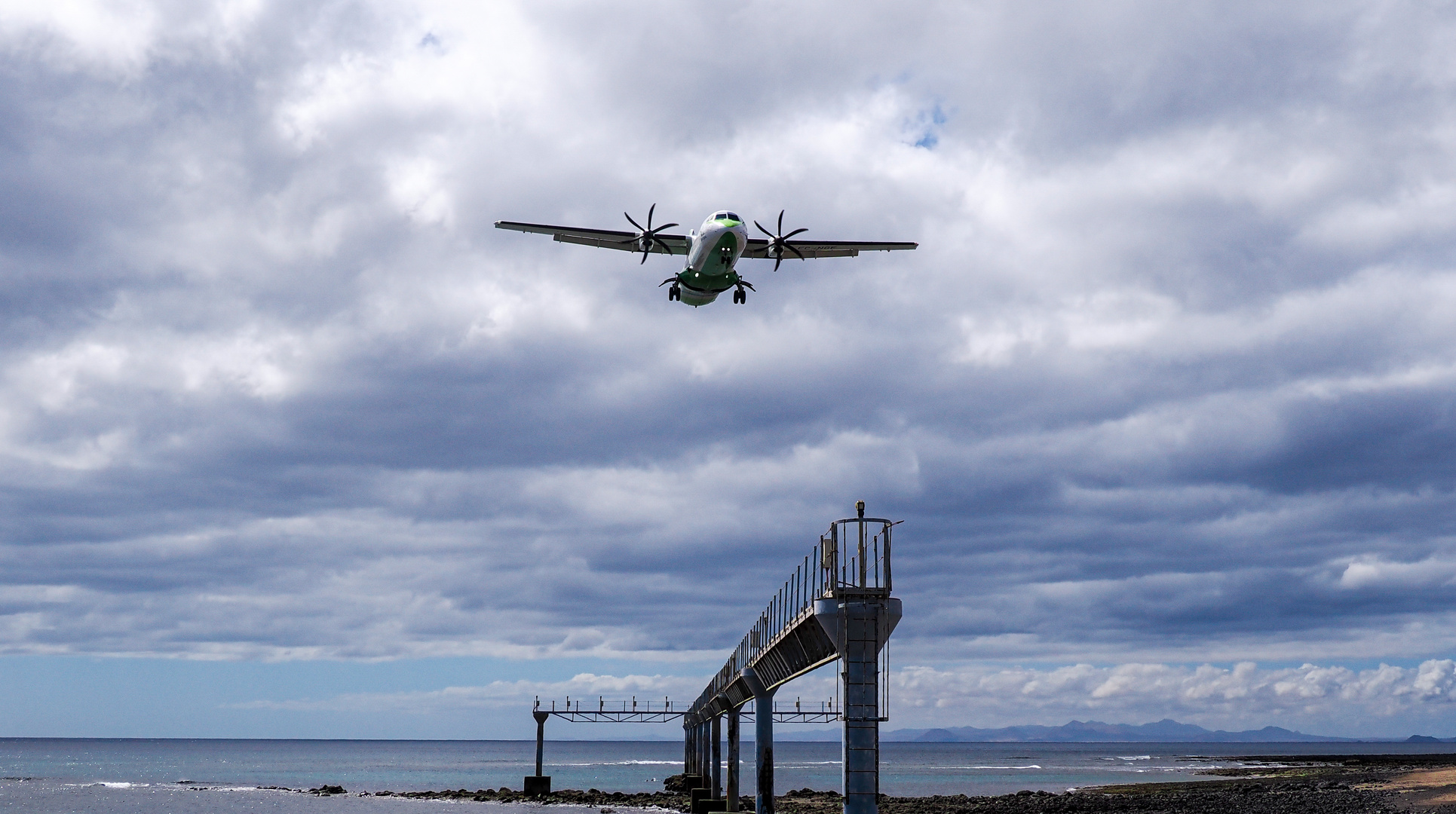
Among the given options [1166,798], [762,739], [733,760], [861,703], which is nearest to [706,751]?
[733,760]

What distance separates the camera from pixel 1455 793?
63062mm

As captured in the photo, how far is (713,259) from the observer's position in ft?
169

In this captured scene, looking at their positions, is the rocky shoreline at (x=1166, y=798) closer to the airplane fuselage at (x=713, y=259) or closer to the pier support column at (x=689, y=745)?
the pier support column at (x=689, y=745)

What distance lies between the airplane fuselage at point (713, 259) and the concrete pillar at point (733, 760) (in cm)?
2094

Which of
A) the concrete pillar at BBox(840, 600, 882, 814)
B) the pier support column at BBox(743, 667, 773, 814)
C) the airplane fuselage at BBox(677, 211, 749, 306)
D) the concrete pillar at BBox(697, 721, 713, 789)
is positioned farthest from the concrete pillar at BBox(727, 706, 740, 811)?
the concrete pillar at BBox(840, 600, 882, 814)

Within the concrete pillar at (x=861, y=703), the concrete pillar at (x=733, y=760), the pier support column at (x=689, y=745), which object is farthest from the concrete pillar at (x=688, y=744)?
the concrete pillar at (x=861, y=703)

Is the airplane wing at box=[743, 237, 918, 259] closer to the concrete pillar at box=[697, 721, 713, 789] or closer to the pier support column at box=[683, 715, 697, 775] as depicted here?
the concrete pillar at box=[697, 721, 713, 789]

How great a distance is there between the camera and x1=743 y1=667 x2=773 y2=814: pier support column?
46469mm

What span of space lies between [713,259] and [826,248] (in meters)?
11.7

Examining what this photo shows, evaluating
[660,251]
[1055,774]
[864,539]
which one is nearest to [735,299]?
[660,251]

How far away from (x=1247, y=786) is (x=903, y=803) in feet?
94.9

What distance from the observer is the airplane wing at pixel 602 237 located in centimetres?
5725

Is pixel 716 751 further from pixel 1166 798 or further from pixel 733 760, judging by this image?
pixel 1166 798

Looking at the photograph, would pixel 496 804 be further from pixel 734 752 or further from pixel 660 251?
pixel 660 251
